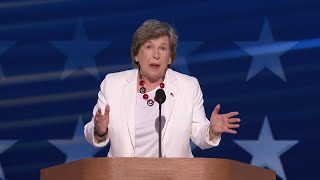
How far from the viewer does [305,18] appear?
4.18 meters

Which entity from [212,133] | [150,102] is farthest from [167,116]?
[212,133]

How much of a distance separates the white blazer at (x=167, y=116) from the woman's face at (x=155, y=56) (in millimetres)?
89

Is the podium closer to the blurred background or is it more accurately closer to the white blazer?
the white blazer

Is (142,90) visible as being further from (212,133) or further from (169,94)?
(212,133)

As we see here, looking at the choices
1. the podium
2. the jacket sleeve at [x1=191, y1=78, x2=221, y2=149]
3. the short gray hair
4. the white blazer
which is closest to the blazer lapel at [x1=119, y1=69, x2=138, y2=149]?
the white blazer

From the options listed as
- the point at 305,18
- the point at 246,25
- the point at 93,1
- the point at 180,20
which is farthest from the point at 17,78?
the point at 305,18

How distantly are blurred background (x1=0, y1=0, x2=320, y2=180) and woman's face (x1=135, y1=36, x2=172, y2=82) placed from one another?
76 centimetres

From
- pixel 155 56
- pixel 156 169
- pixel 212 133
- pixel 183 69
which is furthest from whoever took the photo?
pixel 183 69

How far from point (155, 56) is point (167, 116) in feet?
0.82

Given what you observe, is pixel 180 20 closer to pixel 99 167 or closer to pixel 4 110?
pixel 4 110

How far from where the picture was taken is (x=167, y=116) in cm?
339

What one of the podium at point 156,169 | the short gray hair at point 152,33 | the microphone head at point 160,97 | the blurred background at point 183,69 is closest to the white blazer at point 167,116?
the short gray hair at point 152,33

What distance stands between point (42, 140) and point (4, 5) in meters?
0.75

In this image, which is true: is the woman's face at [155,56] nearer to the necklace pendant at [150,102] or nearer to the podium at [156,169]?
the necklace pendant at [150,102]
